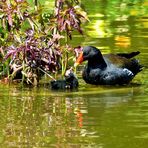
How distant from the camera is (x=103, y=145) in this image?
6.88m

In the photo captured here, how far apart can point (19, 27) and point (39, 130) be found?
273 centimetres

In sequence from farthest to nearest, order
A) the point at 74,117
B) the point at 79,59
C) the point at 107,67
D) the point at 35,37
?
the point at 107,67
the point at 79,59
the point at 35,37
the point at 74,117

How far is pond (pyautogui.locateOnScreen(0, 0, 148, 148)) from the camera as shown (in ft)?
23.1

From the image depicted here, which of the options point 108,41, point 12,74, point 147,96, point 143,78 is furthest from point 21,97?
point 108,41

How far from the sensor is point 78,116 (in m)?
8.05

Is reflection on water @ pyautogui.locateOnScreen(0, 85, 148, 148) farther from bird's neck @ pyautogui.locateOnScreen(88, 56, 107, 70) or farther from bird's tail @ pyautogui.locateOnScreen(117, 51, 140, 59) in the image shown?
bird's tail @ pyautogui.locateOnScreen(117, 51, 140, 59)

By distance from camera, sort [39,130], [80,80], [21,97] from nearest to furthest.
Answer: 1. [39,130]
2. [21,97]
3. [80,80]

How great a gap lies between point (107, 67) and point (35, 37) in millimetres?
1372

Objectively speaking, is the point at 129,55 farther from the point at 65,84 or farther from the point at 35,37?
the point at 35,37

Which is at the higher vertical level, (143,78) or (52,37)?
(52,37)

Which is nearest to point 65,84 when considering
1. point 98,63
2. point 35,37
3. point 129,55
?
point 35,37

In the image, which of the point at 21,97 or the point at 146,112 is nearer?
the point at 146,112

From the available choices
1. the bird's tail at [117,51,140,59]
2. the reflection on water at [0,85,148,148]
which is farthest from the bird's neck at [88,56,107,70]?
the reflection on water at [0,85,148,148]

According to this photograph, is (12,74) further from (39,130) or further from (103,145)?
(103,145)
